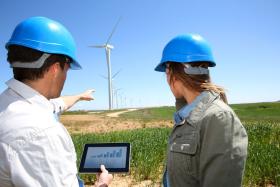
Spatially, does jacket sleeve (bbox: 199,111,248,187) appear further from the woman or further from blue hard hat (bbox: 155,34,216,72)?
blue hard hat (bbox: 155,34,216,72)

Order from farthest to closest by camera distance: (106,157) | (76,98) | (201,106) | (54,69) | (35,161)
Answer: (76,98), (106,157), (201,106), (54,69), (35,161)

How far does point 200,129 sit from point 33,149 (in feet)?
4.07

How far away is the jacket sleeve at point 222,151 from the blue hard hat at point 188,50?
0.72 m

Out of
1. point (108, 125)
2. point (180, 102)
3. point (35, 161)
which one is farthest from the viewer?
point (108, 125)

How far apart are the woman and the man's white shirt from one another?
94 cm

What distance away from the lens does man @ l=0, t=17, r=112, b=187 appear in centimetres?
179

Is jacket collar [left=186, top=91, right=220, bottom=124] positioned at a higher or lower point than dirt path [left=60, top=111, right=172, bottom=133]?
higher

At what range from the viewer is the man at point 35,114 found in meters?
1.79

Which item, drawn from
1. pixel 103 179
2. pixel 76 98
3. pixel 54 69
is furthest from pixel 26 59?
pixel 76 98

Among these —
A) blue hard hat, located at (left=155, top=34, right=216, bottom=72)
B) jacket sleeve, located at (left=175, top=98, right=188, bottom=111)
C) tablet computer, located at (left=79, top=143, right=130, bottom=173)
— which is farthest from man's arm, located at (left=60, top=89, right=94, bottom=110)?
blue hard hat, located at (left=155, top=34, right=216, bottom=72)

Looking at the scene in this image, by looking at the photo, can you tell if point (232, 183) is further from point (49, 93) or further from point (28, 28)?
point (28, 28)

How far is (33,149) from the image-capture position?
70.6 inches

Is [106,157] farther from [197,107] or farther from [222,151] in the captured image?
[222,151]

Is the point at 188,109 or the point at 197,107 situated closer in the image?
the point at 197,107
